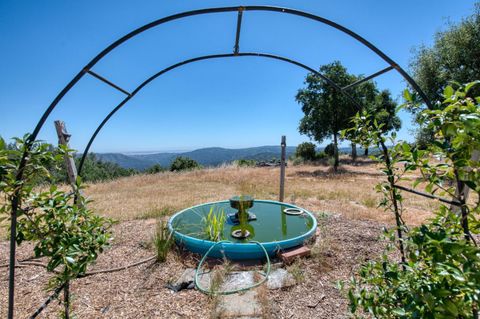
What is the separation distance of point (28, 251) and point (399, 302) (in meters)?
4.47

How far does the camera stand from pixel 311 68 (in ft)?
8.27

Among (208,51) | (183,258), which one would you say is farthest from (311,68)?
(183,258)

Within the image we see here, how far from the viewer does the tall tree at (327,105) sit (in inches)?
495

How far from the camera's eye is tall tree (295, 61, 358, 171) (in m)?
12.6

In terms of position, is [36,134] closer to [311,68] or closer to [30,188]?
[30,188]

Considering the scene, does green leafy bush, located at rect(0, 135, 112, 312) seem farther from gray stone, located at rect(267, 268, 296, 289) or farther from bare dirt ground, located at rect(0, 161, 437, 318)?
gray stone, located at rect(267, 268, 296, 289)

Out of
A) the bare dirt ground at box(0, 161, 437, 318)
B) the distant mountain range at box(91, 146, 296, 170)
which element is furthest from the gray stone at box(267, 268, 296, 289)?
the distant mountain range at box(91, 146, 296, 170)

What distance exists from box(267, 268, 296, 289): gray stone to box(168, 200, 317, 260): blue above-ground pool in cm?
37

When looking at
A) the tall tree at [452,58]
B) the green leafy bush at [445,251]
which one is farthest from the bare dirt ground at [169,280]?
the tall tree at [452,58]

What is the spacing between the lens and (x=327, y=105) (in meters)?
12.8

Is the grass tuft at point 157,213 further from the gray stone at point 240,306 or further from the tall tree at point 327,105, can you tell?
the tall tree at point 327,105

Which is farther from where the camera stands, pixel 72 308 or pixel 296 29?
pixel 296 29

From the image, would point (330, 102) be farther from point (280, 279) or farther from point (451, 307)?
point (451, 307)

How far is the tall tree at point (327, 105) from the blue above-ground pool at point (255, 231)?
9.53m
